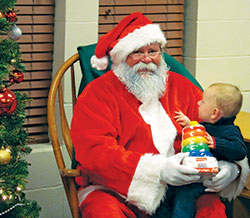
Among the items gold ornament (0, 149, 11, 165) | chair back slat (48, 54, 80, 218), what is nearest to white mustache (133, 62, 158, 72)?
chair back slat (48, 54, 80, 218)

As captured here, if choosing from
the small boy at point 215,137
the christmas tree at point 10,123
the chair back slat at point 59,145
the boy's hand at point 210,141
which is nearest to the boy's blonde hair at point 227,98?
the small boy at point 215,137

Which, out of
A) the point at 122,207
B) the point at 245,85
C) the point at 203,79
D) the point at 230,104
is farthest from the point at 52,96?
the point at 245,85

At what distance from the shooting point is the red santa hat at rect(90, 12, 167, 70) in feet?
9.30

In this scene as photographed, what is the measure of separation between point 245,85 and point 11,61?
76.2 inches

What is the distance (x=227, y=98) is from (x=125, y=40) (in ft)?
1.79

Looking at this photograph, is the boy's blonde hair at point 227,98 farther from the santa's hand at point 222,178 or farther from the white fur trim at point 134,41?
the white fur trim at point 134,41

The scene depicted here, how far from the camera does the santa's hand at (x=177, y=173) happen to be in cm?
253

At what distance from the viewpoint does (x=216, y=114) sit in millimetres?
2703

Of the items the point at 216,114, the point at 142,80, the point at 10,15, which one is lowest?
the point at 216,114

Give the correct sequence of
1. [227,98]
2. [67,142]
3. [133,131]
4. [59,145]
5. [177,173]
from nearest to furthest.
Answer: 1. [177,173]
2. [227,98]
3. [133,131]
4. [59,145]
5. [67,142]

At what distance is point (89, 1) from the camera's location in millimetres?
3520

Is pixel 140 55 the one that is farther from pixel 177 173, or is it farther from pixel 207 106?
pixel 177 173

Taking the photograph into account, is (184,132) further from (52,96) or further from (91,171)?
(52,96)

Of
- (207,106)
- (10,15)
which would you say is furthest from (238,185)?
(10,15)
